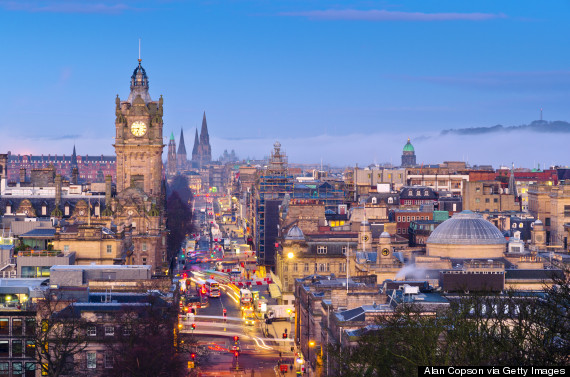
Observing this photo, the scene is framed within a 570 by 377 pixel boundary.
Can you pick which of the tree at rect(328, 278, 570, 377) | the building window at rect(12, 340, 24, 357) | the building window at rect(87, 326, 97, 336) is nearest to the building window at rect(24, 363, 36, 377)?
the building window at rect(12, 340, 24, 357)

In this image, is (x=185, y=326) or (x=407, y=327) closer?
(x=407, y=327)

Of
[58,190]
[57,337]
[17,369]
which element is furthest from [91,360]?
[58,190]

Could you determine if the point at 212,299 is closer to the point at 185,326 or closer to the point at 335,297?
the point at 185,326

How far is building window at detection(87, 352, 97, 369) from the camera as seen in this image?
106812 mm

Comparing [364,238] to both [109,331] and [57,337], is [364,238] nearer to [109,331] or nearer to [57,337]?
[109,331]

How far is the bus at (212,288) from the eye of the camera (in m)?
186

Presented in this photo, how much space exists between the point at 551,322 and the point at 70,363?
43.9 metres

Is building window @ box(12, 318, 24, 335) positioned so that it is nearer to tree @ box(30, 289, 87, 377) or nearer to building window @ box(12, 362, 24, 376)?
tree @ box(30, 289, 87, 377)

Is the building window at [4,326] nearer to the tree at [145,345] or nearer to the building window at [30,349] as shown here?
the building window at [30,349]

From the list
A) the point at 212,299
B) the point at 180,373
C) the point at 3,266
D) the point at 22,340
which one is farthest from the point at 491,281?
the point at 212,299

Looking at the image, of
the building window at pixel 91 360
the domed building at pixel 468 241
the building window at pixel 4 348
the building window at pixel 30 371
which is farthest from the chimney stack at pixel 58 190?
the building window at pixel 91 360

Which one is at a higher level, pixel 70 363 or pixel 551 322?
pixel 551 322

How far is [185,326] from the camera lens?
146375mm

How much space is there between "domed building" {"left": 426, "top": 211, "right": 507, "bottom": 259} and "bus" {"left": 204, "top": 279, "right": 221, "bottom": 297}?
44.4 metres
